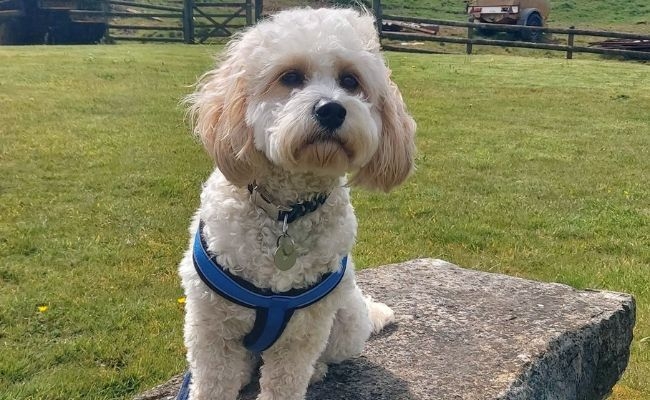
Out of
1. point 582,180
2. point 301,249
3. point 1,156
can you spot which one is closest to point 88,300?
point 301,249

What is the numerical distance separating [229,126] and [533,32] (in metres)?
27.1

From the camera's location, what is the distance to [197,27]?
2927 centimetres

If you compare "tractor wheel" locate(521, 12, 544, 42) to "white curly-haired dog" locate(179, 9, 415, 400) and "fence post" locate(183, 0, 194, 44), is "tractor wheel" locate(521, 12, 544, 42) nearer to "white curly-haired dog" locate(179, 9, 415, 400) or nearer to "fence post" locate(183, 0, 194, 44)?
"fence post" locate(183, 0, 194, 44)

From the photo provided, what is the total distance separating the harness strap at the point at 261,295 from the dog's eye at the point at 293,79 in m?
0.70

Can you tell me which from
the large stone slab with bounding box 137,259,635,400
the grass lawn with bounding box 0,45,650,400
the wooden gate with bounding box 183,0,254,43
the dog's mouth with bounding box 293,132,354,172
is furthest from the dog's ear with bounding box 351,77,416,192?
the wooden gate with bounding box 183,0,254,43

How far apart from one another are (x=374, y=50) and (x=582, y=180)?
723cm

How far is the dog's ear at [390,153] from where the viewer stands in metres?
3.07

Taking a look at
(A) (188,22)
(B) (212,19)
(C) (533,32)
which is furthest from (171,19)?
(C) (533,32)

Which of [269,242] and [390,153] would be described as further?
[390,153]

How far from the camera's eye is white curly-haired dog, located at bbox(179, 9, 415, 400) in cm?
283

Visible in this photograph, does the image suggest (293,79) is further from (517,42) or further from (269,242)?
(517,42)

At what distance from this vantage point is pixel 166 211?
7.64 m

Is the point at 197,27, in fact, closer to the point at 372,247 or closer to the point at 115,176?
the point at 115,176

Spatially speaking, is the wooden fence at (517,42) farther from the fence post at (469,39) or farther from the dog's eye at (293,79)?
the dog's eye at (293,79)
